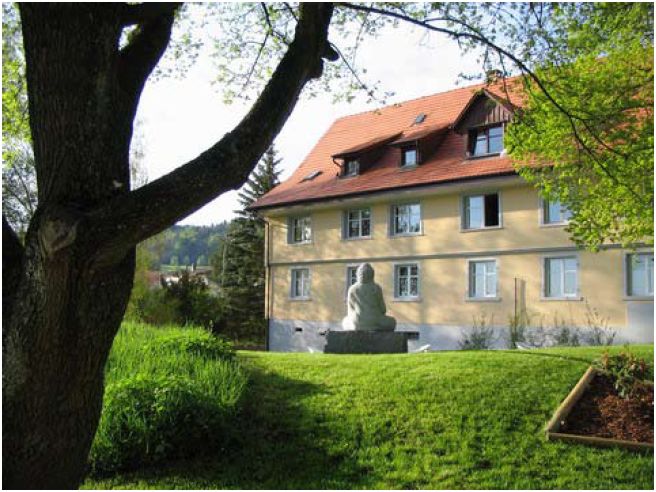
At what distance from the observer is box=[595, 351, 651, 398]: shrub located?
9133 millimetres

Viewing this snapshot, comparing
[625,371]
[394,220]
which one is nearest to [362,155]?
[394,220]

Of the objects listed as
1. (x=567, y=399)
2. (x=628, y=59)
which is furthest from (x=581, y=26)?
(x=567, y=399)

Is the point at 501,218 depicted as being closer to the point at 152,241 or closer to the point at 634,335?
the point at 634,335

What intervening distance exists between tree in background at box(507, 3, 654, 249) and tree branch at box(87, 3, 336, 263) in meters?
4.11

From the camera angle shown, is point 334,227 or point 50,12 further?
point 334,227

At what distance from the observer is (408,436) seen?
827 cm

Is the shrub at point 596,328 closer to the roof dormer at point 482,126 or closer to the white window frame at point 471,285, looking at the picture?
the white window frame at point 471,285

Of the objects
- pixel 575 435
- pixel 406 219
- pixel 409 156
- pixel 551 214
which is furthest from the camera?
pixel 409 156

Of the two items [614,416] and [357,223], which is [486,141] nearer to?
[357,223]

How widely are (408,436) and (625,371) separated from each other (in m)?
3.51

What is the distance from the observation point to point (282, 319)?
32.2m

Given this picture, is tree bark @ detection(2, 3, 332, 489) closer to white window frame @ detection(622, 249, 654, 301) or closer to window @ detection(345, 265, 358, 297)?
white window frame @ detection(622, 249, 654, 301)

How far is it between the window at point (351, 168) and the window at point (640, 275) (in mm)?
13055

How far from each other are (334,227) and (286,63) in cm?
2564
